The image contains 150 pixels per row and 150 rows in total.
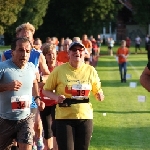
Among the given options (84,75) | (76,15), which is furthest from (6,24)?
(84,75)

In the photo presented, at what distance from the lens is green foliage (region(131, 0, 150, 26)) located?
209 ft

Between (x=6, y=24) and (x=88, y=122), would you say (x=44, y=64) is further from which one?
(x=6, y=24)

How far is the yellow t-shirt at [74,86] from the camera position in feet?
23.4

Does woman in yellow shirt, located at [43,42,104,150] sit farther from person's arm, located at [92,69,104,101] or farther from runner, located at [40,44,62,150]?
runner, located at [40,44,62,150]

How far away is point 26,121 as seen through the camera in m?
7.07

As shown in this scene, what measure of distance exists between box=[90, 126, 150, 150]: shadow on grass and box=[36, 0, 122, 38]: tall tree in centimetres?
4482

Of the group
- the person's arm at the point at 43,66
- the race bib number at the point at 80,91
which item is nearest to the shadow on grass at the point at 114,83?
the person's arm at the point at 43,66

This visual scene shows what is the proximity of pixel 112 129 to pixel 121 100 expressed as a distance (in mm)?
5214

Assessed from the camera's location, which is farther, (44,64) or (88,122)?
(44,64)

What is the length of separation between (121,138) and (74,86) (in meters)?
4.52

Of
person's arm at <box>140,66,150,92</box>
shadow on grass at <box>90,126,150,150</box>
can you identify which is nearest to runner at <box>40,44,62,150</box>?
shadow on grass at <box>90,126,150,150</box>

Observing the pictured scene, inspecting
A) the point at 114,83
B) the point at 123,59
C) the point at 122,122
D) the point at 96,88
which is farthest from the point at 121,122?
the point at 123,59

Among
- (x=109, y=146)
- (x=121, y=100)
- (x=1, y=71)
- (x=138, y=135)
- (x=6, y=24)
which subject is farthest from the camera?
(x=6, y=24)

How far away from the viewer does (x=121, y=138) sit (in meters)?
11.5
